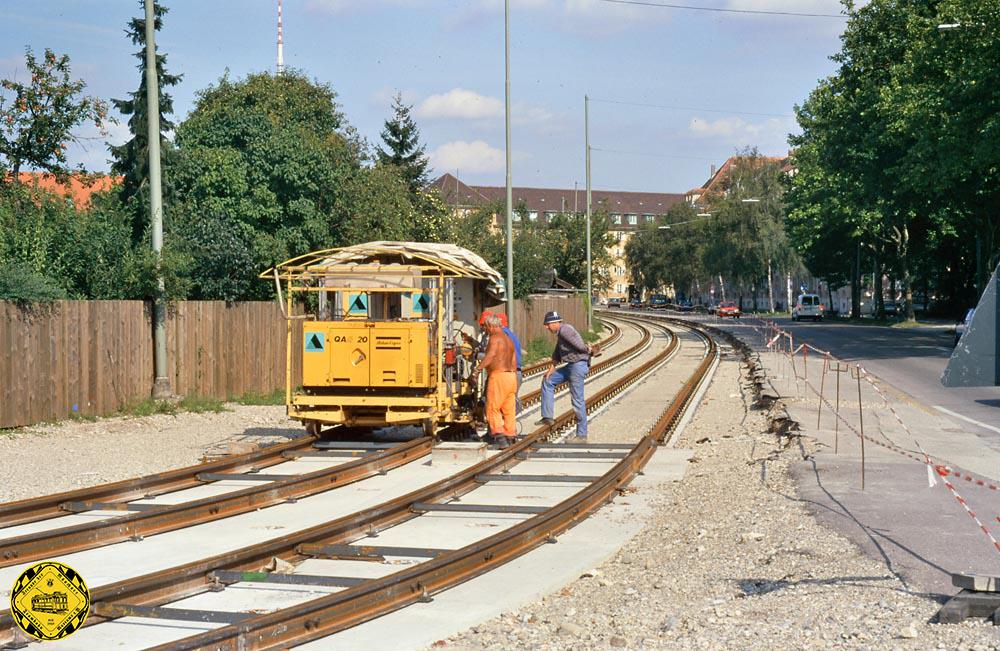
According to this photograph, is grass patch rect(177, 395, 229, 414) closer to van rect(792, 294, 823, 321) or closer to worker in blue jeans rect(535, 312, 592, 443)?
worker in blue jeans rect(535, 312, 592, 443)

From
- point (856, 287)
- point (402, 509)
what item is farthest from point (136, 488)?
point (856, 287)

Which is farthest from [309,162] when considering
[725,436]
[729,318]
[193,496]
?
[729,318]

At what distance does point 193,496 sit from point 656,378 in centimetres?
2055

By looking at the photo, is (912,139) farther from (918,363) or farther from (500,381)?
(500,381)

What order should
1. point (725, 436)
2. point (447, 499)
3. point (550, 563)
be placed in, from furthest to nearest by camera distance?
1. point (725, 436)
2. point (447, 499)
3. point (550, 563)

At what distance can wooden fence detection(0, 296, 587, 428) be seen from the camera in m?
18.2

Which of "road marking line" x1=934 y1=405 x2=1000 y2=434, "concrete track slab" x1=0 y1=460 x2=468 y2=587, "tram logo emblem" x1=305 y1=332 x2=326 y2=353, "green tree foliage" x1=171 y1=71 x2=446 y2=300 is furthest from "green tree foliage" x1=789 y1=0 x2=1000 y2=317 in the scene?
"concrete track slab" x1=0 y1=460 x2=468 y2=587

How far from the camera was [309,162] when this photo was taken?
102 feet

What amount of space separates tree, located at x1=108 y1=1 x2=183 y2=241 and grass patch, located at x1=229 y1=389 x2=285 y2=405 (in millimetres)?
5168

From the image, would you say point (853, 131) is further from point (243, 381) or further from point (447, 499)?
point (447, 499)

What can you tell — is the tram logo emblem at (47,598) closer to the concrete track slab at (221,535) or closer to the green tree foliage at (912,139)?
the concrete track slab at (221,535)

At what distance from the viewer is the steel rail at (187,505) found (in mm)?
9109

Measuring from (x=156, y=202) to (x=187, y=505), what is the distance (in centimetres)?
1110

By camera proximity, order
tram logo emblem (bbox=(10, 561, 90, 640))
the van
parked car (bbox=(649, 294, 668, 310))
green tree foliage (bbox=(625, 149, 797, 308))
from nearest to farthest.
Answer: tram logo emblem (bbox=(10, 561, 90, 640))
the van
green tree foliage (bbox=(625, 149, 797, 308))
parked car (bbox=(649, 294, 668, 310))
